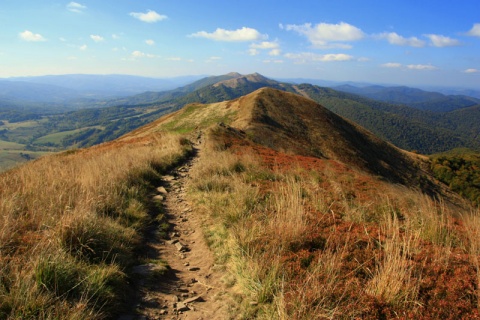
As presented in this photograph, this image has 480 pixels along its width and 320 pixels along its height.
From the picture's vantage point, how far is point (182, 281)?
4.57m

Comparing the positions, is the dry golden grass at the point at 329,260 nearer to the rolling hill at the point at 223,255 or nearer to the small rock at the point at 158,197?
the rolling hill at the point at 223,255

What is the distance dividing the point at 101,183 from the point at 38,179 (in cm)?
138

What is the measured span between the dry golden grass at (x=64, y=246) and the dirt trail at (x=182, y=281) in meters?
0.38

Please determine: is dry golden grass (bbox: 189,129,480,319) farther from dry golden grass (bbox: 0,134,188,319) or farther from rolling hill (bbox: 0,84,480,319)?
dry golden grass (bbox: 0,134,188,319)

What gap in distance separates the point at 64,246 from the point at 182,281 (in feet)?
6.39

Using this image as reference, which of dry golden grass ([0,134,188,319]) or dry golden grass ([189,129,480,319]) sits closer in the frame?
dry golden grass ([0,134,188,319])

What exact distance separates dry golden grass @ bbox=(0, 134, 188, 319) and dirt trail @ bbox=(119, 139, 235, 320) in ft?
1.24

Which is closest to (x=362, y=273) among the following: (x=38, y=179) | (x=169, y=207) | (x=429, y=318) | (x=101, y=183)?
(x=429, y=318)

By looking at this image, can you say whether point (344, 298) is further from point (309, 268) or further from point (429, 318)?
point (429, 318)

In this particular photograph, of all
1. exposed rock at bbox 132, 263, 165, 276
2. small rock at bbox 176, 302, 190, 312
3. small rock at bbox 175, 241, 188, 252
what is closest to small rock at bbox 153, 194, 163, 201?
small rock at bbox 175, 241, 188, 252

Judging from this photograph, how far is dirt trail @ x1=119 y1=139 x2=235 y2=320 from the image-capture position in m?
3.68

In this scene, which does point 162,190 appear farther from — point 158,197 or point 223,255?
point 223,255

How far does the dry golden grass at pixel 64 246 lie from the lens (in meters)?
2.91

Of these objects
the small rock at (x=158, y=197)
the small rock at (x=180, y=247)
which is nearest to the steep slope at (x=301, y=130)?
the small rock at (x=158, y=197)
